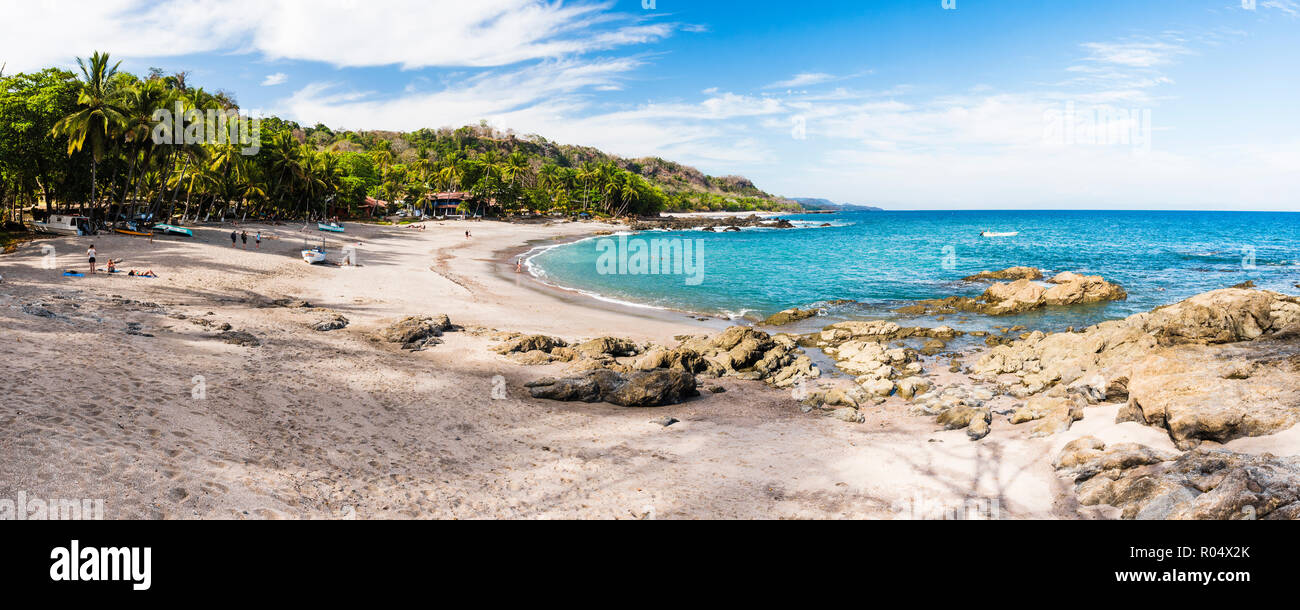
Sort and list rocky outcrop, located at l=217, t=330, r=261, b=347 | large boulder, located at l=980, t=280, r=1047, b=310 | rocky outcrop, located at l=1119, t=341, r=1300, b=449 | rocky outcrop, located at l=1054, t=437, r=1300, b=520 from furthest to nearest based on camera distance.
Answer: large boulder, located at l=980, t=280, r=1047, b=310 < rocky outcrop, located at l=217, t=330, r=261, b=347 < rocky outcrop, located at l=1119, t=341, r=1300, b=449 < rocky outcrop, located at l=1054, t=437, r=1300, b=520

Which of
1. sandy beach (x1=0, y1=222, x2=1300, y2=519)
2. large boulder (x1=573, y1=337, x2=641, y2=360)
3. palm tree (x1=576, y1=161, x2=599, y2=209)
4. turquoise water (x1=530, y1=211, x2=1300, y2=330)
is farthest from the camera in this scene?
palm tree (x1=576, y1=161, x2=599, y2=209)

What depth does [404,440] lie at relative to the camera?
12438 millimetres

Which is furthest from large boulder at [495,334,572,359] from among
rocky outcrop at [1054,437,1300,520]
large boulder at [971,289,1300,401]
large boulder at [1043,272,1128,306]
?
large boulder at [1043,272,1128,306]

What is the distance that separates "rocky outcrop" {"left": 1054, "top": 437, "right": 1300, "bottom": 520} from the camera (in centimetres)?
812

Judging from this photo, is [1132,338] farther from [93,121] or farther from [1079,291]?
[93,121]

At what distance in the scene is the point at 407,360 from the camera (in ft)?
63.1

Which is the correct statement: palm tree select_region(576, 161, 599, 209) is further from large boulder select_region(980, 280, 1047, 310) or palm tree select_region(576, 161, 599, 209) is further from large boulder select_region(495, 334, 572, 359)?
large boulder select_region(495, 334, 572, 359)

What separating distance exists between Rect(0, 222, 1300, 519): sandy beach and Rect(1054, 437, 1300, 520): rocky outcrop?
422 millimetres

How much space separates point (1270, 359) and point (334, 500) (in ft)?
62.1

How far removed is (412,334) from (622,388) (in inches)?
370

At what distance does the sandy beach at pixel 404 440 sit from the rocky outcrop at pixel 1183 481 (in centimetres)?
42

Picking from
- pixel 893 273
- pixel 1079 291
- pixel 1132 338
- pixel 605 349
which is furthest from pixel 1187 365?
pixel 893 273

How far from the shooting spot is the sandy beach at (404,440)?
9.26 meters
